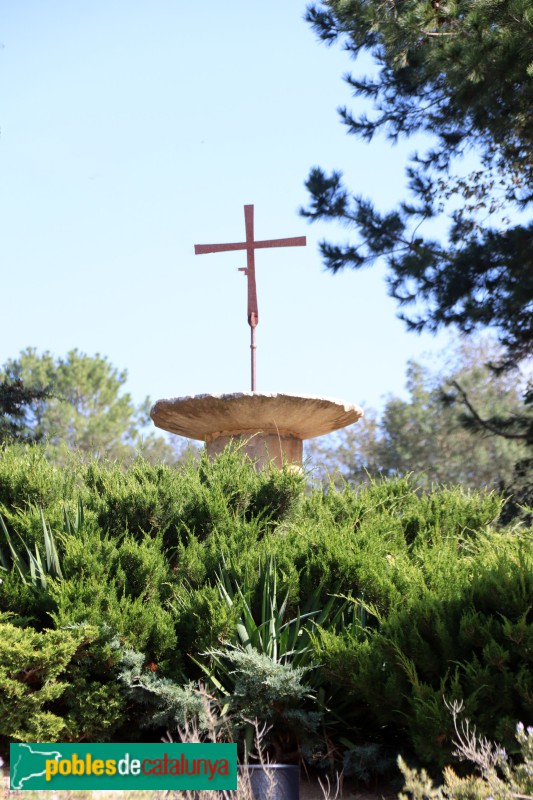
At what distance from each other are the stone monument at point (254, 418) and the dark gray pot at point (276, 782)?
9.68ft

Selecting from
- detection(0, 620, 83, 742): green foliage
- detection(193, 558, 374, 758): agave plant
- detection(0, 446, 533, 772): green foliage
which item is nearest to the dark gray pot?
detection(193, 558, 374, 758): agave plant

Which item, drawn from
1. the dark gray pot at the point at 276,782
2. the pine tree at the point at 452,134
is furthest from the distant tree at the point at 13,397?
the dark gray pot at the point at 276,782

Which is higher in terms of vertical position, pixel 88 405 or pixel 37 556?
pixel 88 405

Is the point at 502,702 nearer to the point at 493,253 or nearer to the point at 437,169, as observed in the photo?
the point at 493,253

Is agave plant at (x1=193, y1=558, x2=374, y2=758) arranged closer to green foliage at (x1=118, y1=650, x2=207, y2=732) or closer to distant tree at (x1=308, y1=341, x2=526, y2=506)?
green foliage at (x1=118, y1=650, x2=207, y2=732)

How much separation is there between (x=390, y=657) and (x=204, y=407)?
124 inches

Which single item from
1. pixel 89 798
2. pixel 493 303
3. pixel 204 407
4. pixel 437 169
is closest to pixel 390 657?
pixel 89 798

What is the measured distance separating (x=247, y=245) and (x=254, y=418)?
1.84 metres

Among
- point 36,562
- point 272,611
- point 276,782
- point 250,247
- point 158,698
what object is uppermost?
point 250,247

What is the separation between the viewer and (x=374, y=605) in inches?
167

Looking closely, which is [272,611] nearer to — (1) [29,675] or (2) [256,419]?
(1) [29,675]

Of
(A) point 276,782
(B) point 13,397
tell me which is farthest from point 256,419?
(B) point 13,397

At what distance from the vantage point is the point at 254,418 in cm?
653

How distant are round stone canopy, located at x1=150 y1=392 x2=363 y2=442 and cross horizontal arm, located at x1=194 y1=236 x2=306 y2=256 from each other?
170 centimetres
